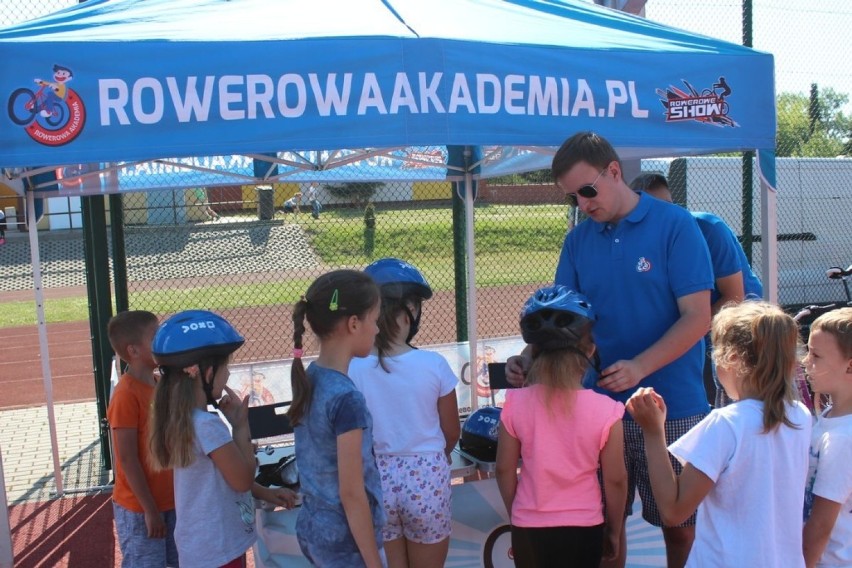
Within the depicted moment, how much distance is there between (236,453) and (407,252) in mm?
16750

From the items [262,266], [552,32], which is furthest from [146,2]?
[262,266]

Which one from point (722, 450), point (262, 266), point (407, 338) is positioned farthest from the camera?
point (262, 266)

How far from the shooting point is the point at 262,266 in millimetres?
20141

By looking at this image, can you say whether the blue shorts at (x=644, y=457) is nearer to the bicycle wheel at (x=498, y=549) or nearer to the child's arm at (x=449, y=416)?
the child's arm at (x=449, y=416)

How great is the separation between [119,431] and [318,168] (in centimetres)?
265

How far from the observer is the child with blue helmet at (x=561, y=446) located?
2717 millimetres

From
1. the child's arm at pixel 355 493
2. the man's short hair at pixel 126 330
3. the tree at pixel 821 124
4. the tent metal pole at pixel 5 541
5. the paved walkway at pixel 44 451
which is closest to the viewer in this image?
the child's arm at pixel 355 493

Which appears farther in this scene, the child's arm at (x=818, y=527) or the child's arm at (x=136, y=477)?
the child's arm at (x=136, y=477)

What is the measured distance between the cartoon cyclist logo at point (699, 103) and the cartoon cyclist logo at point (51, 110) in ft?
7.11

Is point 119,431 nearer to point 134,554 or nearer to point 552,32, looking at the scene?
point 134,554

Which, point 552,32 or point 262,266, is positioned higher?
point 552,32

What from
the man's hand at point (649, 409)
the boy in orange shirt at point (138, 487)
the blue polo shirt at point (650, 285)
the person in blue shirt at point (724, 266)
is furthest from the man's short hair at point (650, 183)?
the boy in orange shirt at point (138, 487)

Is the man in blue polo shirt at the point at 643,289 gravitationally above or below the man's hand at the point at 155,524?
above

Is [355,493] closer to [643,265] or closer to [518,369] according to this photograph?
[518,369]
